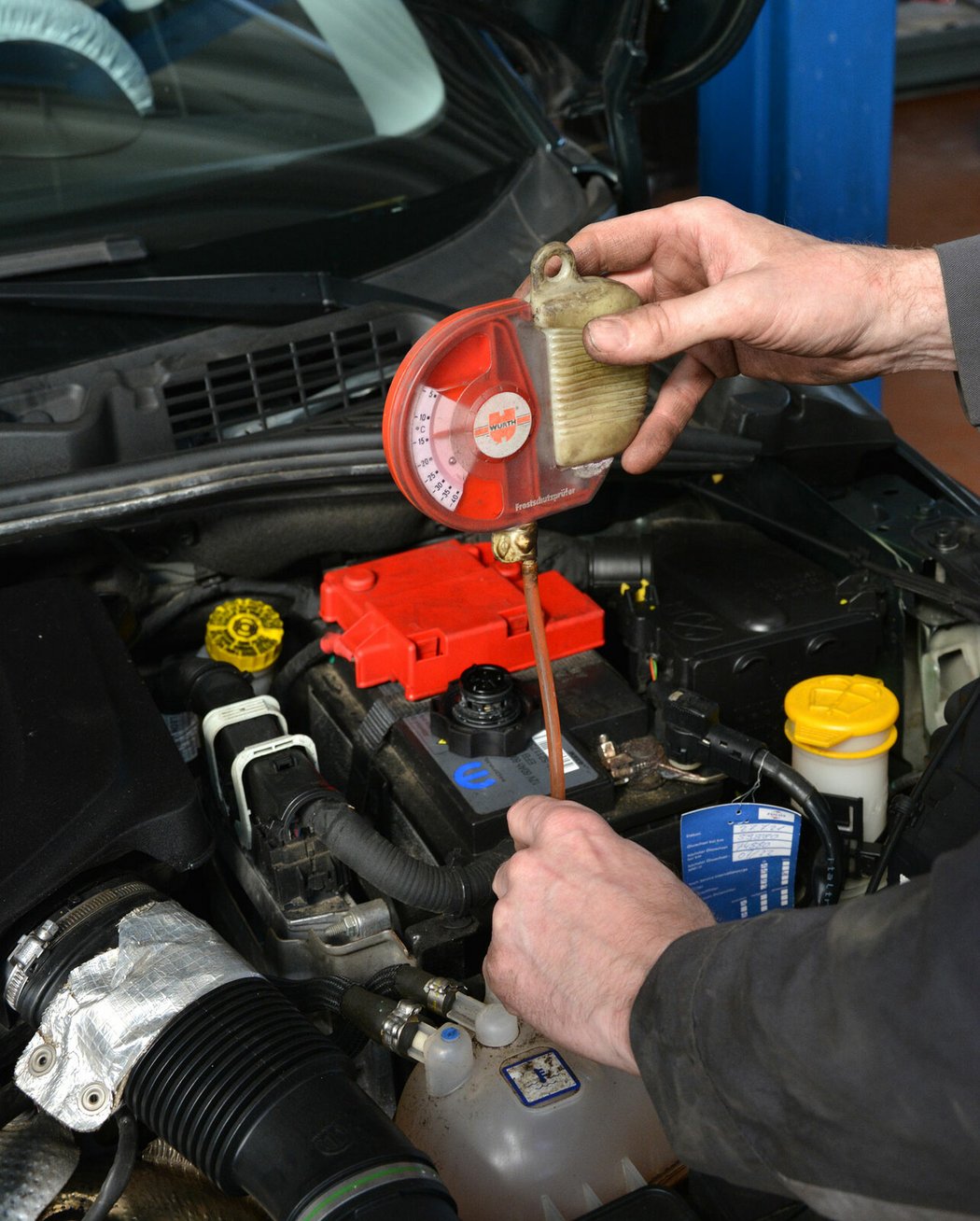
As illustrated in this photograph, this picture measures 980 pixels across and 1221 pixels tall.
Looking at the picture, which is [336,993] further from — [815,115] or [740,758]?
[815,115]

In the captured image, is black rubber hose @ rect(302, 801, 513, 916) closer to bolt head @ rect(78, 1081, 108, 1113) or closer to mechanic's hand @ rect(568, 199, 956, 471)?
bolt head @ rect(78, 1081, 108, 1113)

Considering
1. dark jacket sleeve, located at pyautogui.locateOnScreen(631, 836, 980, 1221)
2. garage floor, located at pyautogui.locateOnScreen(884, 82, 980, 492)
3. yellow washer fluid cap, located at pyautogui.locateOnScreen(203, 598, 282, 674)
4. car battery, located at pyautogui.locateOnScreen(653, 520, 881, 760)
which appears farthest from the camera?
garage floor, located at pyautogui.locateOnScreen(884, 82, 980, 492)

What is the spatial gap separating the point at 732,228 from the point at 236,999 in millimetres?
886

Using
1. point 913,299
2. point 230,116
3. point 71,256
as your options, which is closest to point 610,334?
point 913,299

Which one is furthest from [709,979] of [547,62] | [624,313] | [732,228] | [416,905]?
[547,62]

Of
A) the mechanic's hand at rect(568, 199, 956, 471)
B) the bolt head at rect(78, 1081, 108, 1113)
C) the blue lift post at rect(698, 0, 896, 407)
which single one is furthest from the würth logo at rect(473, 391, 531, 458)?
the blue lift post at rect(698, 0, 896, 407)

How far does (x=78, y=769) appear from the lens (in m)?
1.17

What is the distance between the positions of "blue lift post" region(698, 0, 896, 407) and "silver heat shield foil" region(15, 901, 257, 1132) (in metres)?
2.43

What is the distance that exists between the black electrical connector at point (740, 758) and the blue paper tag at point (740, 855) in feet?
0.09

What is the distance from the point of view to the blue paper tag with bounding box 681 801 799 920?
51.8 inches

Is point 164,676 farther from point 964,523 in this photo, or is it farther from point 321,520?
point 964,523

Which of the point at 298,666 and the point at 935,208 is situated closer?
the point at 298,666

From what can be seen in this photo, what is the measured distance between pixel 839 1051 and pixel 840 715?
2.09ft

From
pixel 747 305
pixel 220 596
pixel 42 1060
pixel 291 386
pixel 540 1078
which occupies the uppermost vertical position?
pixel 747 305
